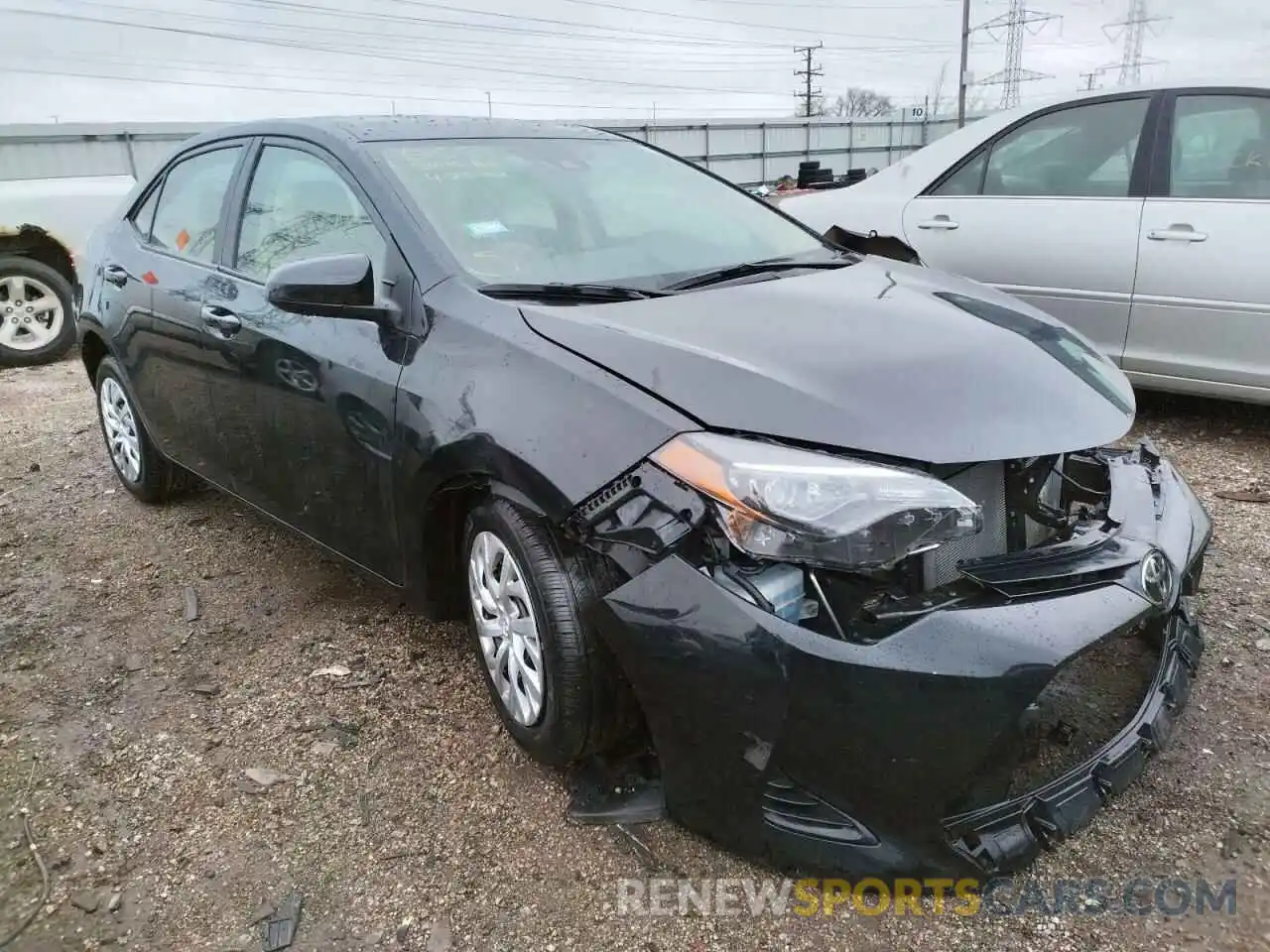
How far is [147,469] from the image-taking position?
4.13 m

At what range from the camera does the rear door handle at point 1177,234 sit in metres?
4.00

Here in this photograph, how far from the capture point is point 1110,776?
72.3 inches

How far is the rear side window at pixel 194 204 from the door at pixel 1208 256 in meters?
3.74

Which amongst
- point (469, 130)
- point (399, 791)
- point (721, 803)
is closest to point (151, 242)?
point (469, 130)

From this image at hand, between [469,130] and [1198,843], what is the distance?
2743mm

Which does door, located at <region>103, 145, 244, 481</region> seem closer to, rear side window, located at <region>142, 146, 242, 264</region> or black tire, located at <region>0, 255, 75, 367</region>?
rear side window, located at <region>142, 146, 242, 264</region>

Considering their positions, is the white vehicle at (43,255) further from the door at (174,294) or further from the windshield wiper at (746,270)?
the windshield wiper at (746,270)

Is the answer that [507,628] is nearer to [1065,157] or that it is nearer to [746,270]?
[746,270]

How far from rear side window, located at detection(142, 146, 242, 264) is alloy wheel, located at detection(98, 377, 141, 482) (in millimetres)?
803

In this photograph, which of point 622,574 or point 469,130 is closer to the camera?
→ point 622,574

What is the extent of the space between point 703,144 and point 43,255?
13831mm

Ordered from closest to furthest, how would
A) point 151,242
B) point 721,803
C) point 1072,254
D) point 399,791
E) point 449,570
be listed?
point 721,803 < point 399,791 < point 449,570 < point 151,242 < point 1072,254

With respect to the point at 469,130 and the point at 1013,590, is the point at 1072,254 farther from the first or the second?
the point at 1013,590

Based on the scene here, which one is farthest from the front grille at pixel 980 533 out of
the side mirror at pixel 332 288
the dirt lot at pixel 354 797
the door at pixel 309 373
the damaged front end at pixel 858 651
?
the side mirror at pixel 332 288
